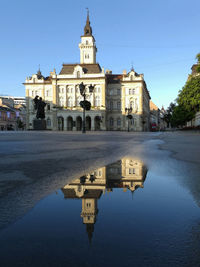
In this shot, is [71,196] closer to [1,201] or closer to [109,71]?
[1,201]

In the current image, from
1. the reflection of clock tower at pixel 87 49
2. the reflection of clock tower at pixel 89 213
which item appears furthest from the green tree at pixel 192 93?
Answer: the reflection of clock tower at pixel 87 49

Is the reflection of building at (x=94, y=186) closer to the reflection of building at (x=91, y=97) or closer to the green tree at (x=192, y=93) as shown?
the green tree at (x=192, y=93)

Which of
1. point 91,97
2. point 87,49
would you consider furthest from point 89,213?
point 87,49

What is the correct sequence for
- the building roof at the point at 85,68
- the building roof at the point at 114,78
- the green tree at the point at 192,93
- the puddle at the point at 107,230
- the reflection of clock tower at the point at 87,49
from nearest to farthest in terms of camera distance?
the puddle at the point at 107,230
the green tree at the point at 192,93
the building roof at the point at 85,68
the building roof at the point at 114,78
the reflection of clock tower at the point at 87,49

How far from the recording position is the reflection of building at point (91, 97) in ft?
216

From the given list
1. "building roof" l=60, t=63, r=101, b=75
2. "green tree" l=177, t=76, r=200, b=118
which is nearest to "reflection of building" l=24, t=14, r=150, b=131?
"building roof" l=60, t=63, r=101, b=75

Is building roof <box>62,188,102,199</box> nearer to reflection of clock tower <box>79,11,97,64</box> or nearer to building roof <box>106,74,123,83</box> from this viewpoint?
building roof <box>106,74,123,83</box>

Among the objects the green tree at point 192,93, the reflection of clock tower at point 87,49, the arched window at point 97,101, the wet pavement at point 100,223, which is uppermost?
the reflection of clock tower at point 87,49

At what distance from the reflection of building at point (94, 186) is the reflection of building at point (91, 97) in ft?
200

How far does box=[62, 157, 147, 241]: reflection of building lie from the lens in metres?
1.80

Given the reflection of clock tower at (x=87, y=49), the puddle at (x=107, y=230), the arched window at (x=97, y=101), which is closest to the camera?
the puddle at (x=107, y=230)

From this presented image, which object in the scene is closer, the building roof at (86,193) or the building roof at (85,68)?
the building roof at (86,193)

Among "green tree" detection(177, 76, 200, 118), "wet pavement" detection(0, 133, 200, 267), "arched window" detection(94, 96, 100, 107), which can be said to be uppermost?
"arched window" detection(94, 96, 100, 107)

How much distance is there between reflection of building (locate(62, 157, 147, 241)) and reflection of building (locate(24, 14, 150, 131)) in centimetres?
6085
